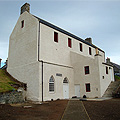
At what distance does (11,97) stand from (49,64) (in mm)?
6454

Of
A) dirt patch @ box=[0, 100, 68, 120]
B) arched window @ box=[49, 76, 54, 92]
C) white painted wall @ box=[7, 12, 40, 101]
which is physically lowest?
dirt patch @ box=[0, 100, 68, 120]

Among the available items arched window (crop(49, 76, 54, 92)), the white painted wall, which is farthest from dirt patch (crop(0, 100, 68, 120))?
arched window (crop(49, 76, 54, 92))

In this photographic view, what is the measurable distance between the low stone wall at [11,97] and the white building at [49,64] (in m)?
2.17

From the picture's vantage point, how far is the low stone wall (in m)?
13.1

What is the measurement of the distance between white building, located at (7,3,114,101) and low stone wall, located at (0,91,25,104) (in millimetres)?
2168

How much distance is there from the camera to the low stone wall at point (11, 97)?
13.1 meters

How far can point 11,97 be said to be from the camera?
13961 millimetres

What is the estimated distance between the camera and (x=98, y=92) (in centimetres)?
1956

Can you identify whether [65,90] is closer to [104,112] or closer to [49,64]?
[49,64]

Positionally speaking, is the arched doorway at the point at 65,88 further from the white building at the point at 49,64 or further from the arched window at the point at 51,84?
the arched window at the point at 51,84

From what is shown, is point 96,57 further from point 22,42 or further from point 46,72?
point 22,42

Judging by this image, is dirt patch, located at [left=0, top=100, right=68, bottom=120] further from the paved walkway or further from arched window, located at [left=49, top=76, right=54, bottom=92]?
arched window, located at [left=49, top=76, right=54, bottom=92]

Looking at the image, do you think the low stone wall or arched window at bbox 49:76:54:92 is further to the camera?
arched window at bbox 49:76:54:92

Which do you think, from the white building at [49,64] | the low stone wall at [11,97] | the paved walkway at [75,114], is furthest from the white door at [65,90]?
the paved walkway at [75,114]
